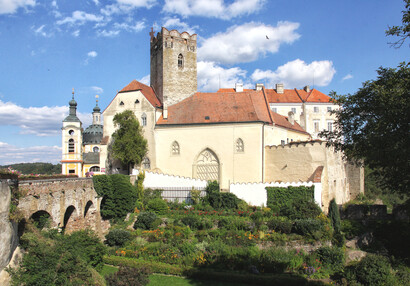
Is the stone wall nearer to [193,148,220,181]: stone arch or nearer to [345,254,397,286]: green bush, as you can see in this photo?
[345,254,397,286]: green bush

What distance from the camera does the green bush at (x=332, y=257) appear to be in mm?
16781

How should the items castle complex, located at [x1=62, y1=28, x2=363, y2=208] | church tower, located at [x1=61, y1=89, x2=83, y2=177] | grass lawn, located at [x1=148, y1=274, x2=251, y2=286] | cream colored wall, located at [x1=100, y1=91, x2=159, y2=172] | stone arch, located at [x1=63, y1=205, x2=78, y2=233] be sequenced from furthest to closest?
church tower, located at [x1=61, y1=89, x2=83, y2=177], cream colored wall, located at [x1=100, y1=91, x2=159, y2=172], castle complex, located at [x1=62, y1=28, x2=363, y2=208], stone arch, located at [x1=63, y1=205, x2=78, y2=233], grass lawn, located at [x1=148, y1=274, x2=251, y2=286]

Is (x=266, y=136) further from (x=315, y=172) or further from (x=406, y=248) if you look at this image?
(x=406, y=248)

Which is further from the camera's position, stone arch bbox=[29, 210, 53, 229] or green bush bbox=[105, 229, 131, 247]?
green bush bbox=[105, 229, 131, 247]

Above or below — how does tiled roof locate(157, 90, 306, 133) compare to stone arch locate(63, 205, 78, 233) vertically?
above

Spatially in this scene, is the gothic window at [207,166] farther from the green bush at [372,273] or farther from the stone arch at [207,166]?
the green bush at [372,273]

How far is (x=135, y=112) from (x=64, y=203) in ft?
52.4

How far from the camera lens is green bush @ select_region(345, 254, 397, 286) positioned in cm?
1411

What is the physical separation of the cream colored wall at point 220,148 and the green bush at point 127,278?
17.0 m

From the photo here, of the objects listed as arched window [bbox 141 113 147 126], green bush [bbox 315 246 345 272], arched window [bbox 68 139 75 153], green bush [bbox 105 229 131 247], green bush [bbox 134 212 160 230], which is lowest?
green bush [bbox 315 246 345 272]

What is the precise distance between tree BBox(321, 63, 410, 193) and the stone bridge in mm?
15807

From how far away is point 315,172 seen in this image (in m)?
26.3

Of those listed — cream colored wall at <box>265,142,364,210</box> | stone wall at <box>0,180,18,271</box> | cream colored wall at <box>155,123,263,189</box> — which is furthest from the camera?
cream colored wall at <box>155,123,263,189</box>

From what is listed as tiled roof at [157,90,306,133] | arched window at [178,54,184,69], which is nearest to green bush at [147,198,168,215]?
tiled roof at [157,90,306,133]
